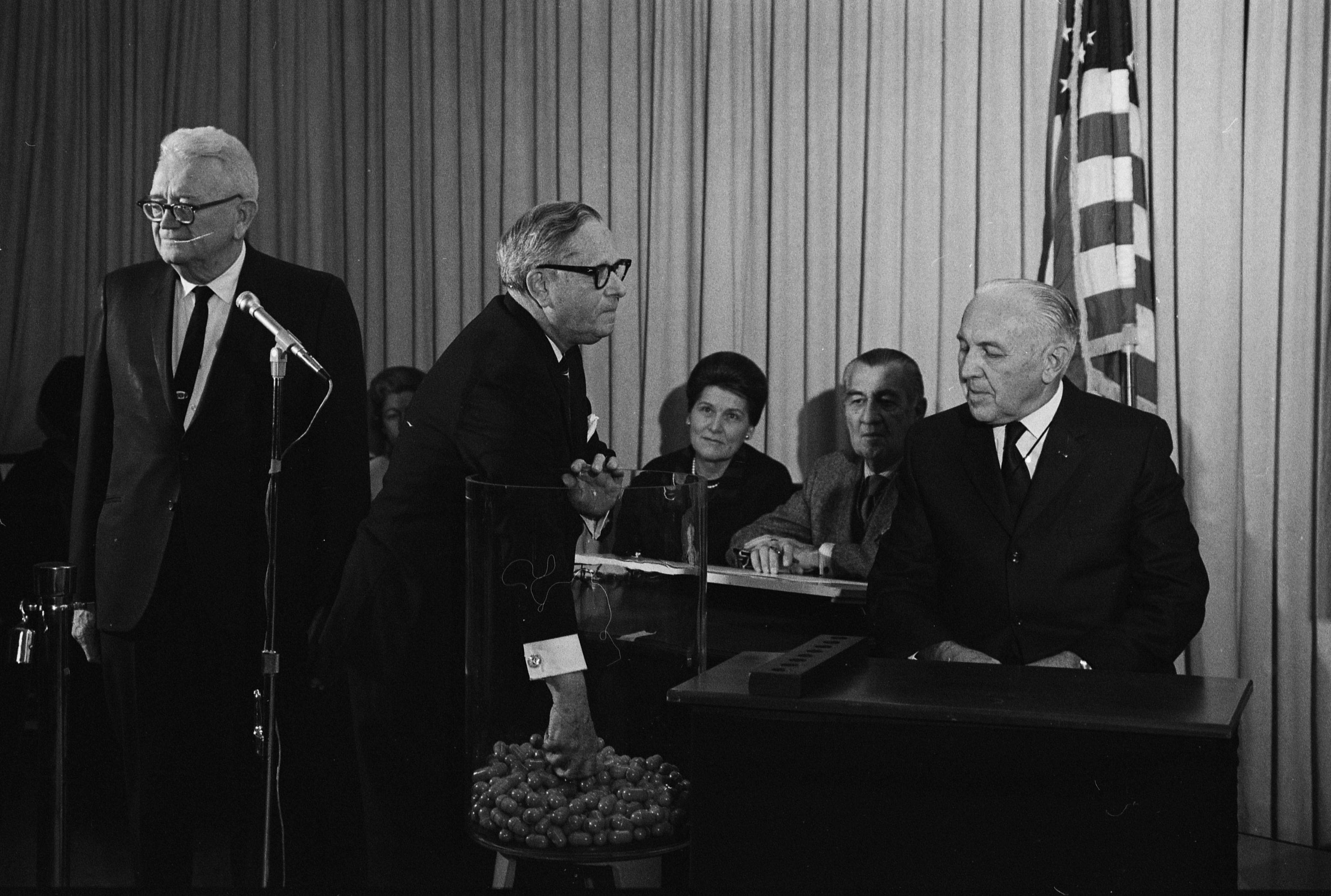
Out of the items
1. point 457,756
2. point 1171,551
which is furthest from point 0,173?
point 1171,551

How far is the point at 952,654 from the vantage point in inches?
104

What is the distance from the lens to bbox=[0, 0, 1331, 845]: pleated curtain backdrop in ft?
13.0

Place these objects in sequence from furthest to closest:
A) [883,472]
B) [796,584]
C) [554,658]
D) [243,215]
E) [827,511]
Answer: [827,511]
[883,472]
[796,584]
[243,215]
[554,658]

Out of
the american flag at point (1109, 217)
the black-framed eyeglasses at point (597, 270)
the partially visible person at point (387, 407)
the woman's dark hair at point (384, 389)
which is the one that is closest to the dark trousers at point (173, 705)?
the black-framed eyeglasses at point (597, 270)

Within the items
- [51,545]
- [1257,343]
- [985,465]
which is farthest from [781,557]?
[51,545]

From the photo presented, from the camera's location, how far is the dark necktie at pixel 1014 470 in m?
2.73

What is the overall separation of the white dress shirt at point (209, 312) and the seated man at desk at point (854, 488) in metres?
1.69

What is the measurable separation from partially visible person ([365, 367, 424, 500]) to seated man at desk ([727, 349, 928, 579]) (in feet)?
4.80

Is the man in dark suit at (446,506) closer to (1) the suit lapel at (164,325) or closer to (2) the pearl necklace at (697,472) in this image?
(1) the suit lapel at (164,325)

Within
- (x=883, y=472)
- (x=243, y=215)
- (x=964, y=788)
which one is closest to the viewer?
(x=964, y=788)

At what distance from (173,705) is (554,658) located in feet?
3.12

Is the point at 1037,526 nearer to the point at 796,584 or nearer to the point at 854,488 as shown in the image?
the point at 796,584

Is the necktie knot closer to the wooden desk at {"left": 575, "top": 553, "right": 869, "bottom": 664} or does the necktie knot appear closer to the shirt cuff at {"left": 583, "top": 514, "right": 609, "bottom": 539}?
the wooden desk at {"left": 575, "top": 553, "right": 869, "bottom": 664}

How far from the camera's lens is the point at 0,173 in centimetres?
601
